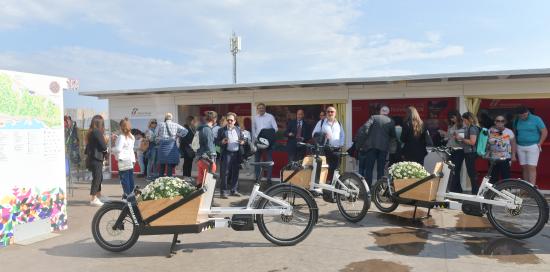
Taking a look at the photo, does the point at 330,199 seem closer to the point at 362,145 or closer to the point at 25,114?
the point at 362,145

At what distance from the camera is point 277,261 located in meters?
4.08

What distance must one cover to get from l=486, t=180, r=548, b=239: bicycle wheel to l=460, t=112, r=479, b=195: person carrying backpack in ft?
6.71

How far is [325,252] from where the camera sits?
434 centimetres

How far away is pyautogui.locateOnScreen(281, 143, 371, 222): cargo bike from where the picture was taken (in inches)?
218

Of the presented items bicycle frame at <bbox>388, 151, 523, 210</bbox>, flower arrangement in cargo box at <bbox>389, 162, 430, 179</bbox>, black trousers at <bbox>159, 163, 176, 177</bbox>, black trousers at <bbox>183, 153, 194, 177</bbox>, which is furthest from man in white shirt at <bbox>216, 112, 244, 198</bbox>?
bicycle frame at <bbox>388, 151, 523, 210</bbox>

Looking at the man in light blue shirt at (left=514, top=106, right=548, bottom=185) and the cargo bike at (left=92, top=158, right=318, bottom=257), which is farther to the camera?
the man in light blue shirt at (left=514, top=106, right=548, bottom=185)

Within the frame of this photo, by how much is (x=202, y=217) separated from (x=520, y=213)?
11.9 feet

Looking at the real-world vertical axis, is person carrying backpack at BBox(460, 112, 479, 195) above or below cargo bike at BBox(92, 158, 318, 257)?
above

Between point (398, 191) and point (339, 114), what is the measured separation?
12.7 feet

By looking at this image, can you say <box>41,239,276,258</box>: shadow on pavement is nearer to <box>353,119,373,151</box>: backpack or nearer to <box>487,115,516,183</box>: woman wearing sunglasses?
<box>353,119,373,151</box>: backpack

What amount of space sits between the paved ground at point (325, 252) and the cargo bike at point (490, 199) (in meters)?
0.20

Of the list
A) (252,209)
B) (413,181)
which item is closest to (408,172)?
(413,181)

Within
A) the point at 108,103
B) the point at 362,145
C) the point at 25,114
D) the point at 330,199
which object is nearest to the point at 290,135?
the point at 362,145

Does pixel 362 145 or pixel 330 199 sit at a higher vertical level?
pixel 362 145
